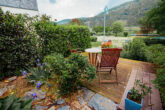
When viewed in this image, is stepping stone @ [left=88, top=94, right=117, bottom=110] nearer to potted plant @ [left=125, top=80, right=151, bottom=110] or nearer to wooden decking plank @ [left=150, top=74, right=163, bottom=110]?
potted plant @ [left=125, top=80, right=151, bottom=110]

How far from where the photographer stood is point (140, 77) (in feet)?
8.45

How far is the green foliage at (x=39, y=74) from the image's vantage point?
2.31m

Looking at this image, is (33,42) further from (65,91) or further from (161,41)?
(161,41)

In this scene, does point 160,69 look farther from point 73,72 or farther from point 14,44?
point 14,44

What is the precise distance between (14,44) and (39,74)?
1.34 meters

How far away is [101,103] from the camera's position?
1690mm

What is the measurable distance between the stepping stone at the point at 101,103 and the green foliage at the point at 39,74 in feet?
4.98

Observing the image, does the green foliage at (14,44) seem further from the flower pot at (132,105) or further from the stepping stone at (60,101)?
the flower pot at (132,105)

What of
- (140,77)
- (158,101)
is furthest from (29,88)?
(140,77)

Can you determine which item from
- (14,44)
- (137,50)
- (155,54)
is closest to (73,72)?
(14,44)

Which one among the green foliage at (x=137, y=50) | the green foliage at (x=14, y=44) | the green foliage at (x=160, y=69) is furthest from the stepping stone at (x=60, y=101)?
the green foliage at (x=137, y=50)

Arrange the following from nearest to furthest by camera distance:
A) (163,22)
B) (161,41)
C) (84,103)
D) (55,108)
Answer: (55,108) → (84,103) → (163,22) → (161,41)

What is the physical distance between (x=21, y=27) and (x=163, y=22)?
9657 millimetres

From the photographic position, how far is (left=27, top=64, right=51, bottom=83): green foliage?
2.31 meters
